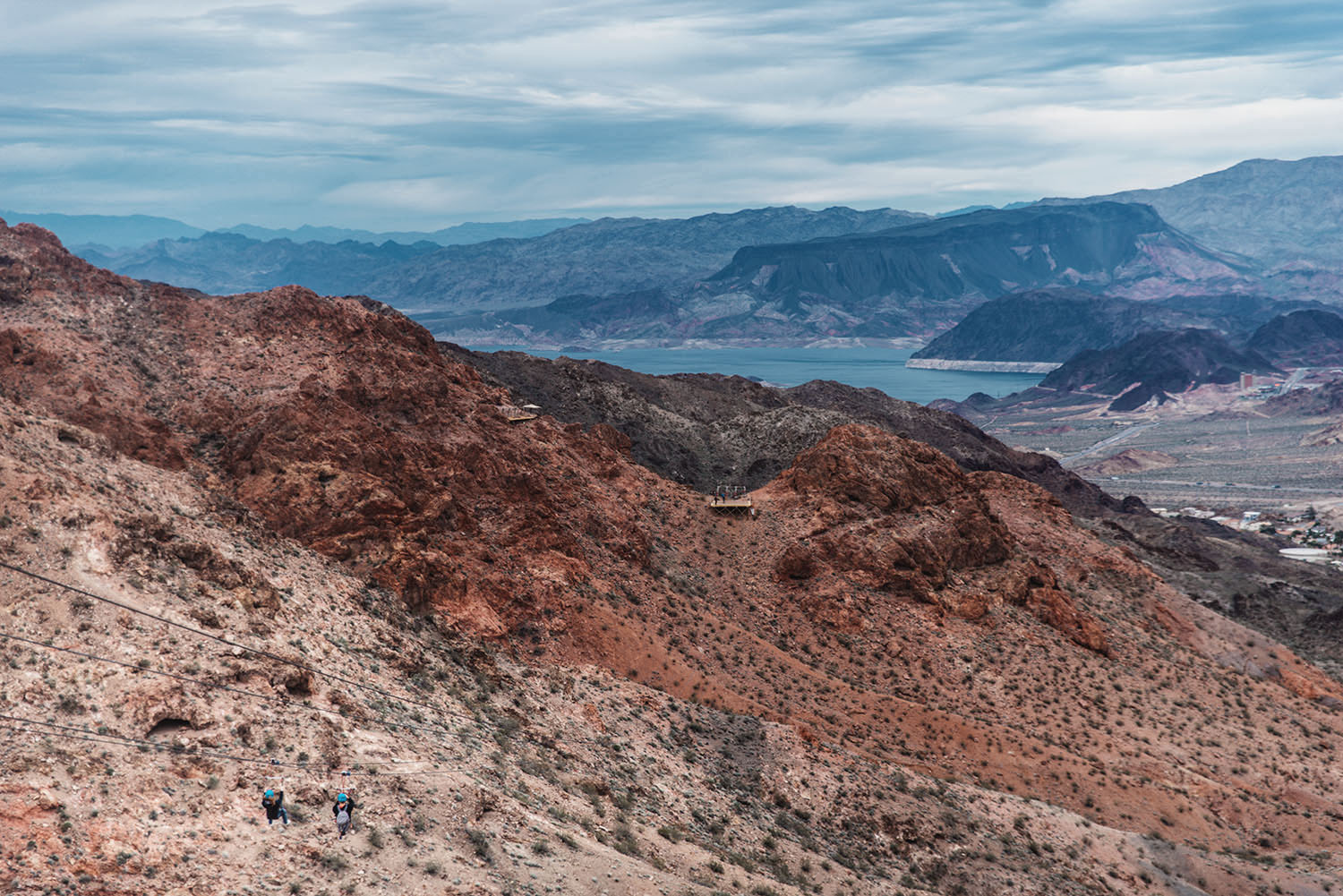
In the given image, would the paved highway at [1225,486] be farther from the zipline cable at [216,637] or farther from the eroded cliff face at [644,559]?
the zipline cable at [216,637]

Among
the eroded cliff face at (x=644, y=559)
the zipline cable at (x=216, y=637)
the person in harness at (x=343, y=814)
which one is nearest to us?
the person in harness at (x=343, y=814)

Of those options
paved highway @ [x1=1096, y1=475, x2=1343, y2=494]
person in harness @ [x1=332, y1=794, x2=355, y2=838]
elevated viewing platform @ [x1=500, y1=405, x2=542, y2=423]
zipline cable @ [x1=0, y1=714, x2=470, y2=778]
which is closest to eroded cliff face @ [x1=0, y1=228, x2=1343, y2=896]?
elevated viewing platform @ [x1=500, y1=405, x2=542, y2=423]

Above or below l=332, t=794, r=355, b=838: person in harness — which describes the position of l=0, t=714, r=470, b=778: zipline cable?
above

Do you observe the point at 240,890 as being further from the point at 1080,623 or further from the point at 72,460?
the point at 1080,623

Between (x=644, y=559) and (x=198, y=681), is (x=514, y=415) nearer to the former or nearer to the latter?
(x=644, y=559)

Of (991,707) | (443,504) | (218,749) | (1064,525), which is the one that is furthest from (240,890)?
(1064,525)

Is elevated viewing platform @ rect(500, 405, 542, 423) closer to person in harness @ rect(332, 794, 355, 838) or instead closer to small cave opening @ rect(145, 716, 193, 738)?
small cave opening @ rect(145, 716, 193, 738)

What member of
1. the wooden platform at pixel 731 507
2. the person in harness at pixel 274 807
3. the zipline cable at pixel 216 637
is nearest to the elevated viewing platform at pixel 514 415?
the wooden platform at pixel 731 507
